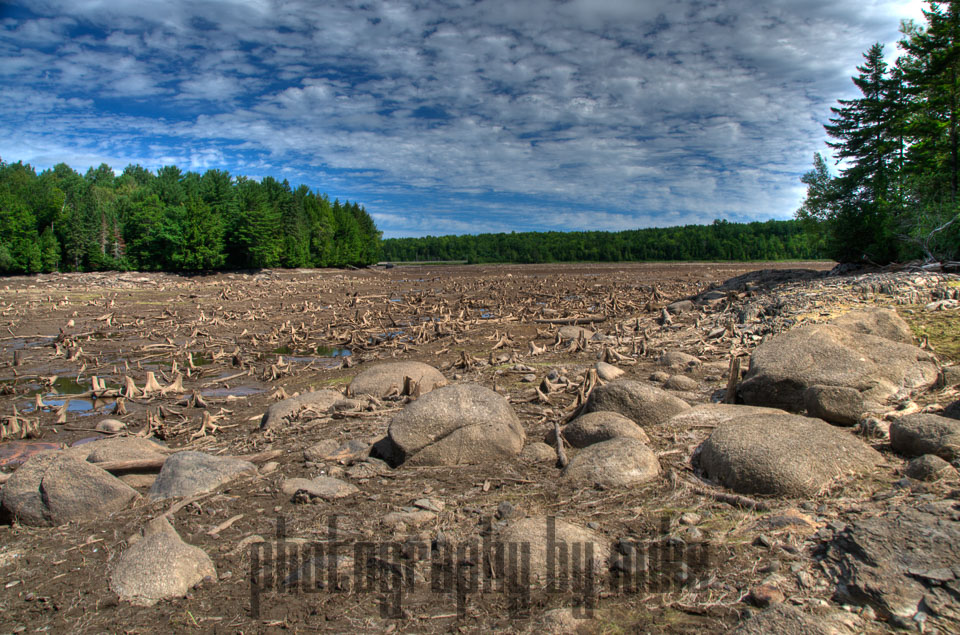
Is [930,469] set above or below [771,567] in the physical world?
above

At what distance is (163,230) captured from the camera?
68.1 metres

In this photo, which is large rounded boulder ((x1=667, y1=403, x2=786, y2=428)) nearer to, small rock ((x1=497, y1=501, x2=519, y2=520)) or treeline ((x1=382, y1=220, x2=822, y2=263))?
small rock ((x1=497, y1=501, x2=519, y2=520))

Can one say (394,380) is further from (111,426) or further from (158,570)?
(158,570)

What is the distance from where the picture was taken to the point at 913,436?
5324mm

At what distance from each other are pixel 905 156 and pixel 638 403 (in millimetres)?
30705

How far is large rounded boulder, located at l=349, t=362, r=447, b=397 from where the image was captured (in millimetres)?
10984

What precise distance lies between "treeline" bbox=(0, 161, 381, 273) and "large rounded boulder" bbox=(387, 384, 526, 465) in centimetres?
7207

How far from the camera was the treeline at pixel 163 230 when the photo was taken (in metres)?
65.1

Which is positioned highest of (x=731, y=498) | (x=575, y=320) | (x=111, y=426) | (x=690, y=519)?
(x=575, y=320)

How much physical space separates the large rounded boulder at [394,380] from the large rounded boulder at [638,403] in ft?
14.2

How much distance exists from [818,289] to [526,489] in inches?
587

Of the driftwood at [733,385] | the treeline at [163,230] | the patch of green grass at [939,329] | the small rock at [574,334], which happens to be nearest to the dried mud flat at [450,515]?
the patch of green grass at [939,329]

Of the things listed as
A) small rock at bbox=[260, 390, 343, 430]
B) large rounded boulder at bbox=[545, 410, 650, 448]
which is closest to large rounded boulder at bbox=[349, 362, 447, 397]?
small rock at bbox=[260, 390, 343, 430]

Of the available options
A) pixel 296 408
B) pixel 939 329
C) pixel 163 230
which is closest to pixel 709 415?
pixel 296 408
